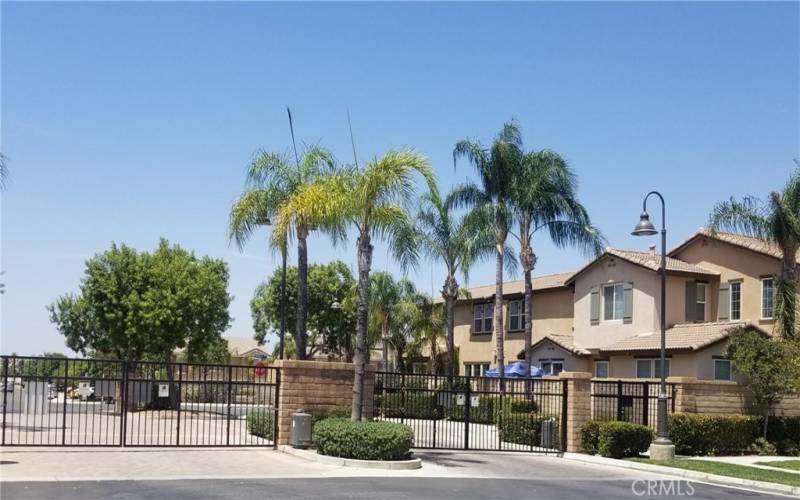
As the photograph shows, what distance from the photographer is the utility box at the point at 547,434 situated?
77.5 feet

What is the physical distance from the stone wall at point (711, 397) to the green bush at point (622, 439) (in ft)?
8.30

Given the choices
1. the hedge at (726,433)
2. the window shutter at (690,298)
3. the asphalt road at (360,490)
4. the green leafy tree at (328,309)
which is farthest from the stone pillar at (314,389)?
the green leafy tree at (328,309)

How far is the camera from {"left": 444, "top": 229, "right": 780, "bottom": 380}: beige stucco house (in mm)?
34438

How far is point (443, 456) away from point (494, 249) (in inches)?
656

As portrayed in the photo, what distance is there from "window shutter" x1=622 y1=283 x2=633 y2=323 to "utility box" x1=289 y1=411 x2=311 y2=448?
2167 cm

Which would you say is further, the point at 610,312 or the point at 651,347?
the point at 610,312

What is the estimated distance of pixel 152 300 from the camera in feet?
120

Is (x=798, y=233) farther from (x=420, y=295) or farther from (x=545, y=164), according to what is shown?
(x=420, y=295)

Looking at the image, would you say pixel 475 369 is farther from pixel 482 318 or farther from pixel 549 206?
pixel 549 206

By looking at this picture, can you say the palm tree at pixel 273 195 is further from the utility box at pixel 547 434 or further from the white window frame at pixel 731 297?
the white window frame at pixel 731 297

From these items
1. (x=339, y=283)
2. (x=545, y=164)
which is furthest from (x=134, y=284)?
(x=339, y=283)

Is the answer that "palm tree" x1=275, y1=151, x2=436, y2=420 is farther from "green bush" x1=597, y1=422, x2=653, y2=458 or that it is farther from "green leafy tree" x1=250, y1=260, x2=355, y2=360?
"green leafy tree" x1=250, y1=260, x2=355, y2=360

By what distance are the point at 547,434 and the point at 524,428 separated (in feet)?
4.21

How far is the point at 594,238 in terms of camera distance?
35.3m
